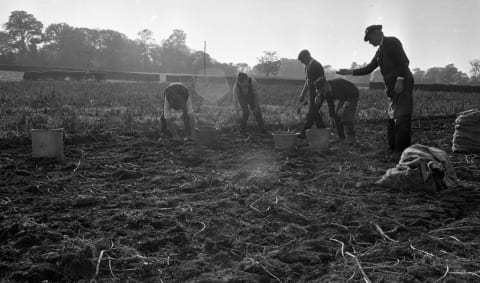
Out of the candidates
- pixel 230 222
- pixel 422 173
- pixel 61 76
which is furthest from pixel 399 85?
pixel 61 76

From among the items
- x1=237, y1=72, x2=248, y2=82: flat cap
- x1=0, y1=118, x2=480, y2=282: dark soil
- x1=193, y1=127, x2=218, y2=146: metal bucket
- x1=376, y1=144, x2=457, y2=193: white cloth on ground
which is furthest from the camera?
x1=237, y1=72, x2=248, y2=82: flat cap

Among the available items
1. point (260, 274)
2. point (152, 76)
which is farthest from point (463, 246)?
point (152, 76)

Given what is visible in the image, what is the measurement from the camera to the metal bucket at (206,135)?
7.32 m

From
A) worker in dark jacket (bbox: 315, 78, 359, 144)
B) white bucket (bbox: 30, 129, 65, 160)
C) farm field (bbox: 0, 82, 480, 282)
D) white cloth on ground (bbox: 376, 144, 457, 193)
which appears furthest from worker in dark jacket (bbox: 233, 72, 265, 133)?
white cloth on ground (bbox: 376, 144, 457, 193)

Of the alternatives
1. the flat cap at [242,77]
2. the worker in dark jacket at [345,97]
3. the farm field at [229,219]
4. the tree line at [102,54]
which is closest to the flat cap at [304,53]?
the worker in dark jacket at [345,97]

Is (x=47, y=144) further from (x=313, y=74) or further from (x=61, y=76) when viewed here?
(x=61, y=76)

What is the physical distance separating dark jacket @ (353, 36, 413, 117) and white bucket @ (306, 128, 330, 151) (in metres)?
1.08

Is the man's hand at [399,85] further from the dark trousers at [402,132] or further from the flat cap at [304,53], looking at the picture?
the flat cap at [304,53]

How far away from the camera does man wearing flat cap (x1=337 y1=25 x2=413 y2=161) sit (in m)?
5.77

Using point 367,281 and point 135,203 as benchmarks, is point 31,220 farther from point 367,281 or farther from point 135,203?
point 367,281

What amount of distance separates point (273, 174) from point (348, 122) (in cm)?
274

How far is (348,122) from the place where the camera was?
7426 mm

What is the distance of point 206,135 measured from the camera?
289 inches

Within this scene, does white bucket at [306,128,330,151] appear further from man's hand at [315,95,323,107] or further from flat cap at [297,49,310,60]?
flat cap at [297,49,310,60]
